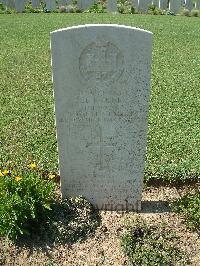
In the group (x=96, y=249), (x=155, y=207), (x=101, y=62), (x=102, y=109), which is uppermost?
(x=101, y=62)

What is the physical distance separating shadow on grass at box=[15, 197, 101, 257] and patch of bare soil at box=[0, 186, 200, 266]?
0.05 ft

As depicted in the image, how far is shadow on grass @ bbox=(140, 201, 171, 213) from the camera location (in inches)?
176

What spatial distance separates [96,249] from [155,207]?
3.07 ft

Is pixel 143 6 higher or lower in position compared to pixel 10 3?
lower

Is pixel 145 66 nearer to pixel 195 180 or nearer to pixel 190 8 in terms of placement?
pixel 195 180

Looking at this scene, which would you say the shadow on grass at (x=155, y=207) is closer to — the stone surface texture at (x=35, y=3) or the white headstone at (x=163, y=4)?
the stone surface texture at (x=35, y=3)

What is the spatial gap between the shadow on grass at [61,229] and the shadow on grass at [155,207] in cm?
58

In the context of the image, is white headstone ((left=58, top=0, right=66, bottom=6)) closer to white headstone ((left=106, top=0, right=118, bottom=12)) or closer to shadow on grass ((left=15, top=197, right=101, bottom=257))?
white headstone ((left=106, top=0, right=118, bottom=12))

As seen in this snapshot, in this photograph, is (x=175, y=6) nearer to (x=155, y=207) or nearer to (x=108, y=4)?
(x=108, y=4)

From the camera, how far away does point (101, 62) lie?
3682 mm

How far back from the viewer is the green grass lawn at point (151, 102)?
18.0 ft

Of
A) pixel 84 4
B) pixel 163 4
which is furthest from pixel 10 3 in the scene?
pixel 163 4

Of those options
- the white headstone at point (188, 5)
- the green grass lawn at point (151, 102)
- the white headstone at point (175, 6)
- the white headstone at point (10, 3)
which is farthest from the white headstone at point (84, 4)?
the green grass lawn at point (151, 102)

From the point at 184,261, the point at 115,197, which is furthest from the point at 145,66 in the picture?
the point at 184,261
